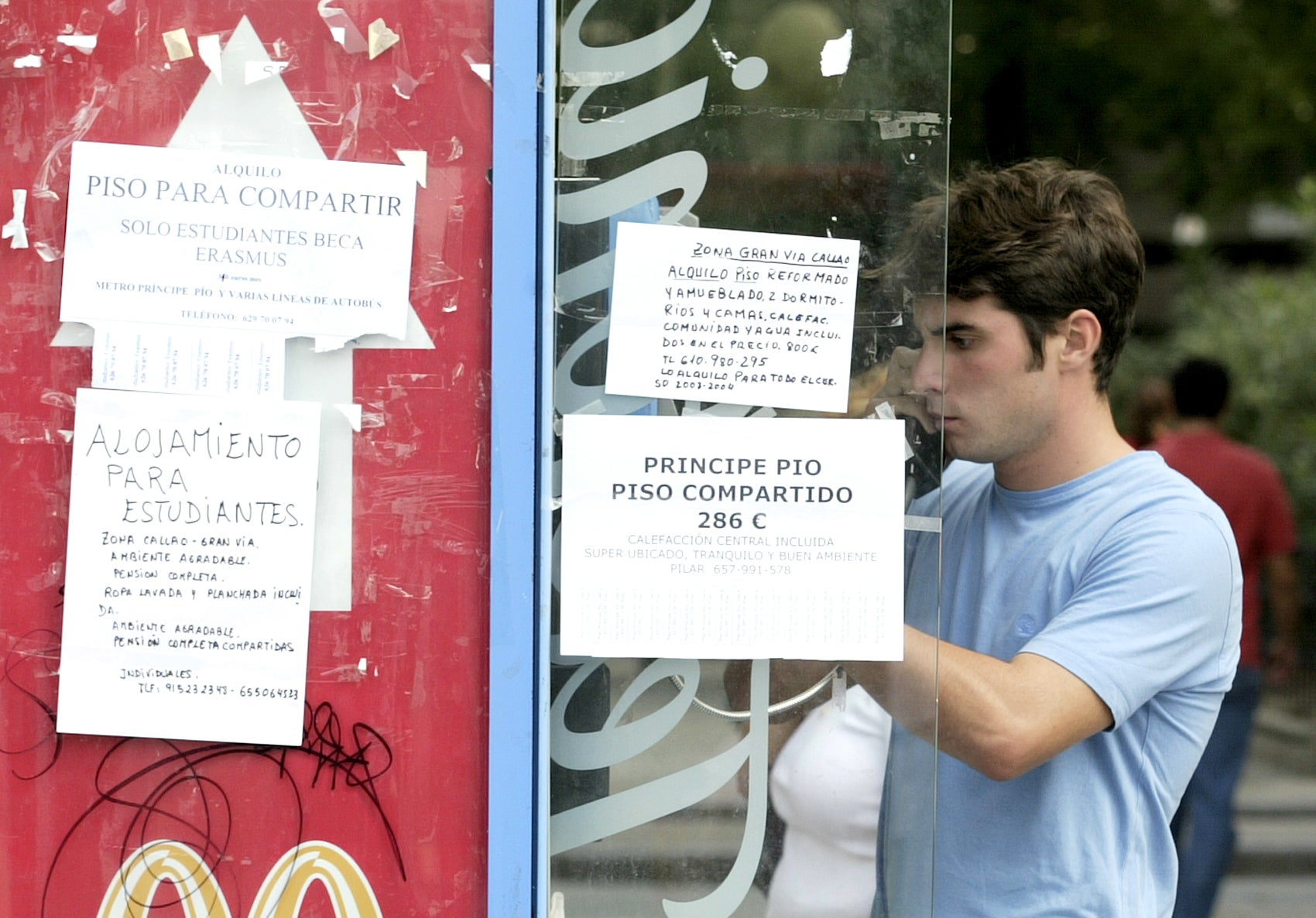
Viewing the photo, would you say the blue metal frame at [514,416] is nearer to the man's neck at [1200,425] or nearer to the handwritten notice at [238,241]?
the handwritten notice at [238,241]

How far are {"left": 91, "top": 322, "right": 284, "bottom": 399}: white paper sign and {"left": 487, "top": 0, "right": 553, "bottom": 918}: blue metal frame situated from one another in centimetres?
25

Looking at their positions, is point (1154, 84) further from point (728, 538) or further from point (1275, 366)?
point (728, 538)

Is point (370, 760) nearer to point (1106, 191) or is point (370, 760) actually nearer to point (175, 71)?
point (175, 71)

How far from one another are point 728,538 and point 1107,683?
59 centimetres

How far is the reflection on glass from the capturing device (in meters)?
1.50

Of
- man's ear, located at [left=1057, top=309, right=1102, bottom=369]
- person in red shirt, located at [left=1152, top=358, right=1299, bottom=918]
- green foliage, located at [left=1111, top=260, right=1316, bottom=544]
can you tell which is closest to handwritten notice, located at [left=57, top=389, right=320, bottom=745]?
man's ear, located at [left=1057, top=309, right=1102, bottom=369]

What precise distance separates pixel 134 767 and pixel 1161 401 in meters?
5.65

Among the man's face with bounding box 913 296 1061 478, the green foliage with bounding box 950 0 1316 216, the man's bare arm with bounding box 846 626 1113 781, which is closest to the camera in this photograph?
the man's bare arm with bounding box 846 626 1113 781

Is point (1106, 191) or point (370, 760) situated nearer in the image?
point (370, 760)

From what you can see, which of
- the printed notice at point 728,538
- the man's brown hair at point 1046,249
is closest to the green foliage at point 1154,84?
the man's brown hair at point 1046,249

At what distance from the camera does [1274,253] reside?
18.3 meters

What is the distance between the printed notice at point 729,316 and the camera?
1.51 metres

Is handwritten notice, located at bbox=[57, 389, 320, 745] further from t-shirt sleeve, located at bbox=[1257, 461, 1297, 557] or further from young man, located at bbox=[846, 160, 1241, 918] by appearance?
t-shirt sleeve, located at bbox=[1257, 461, 1297, 557]

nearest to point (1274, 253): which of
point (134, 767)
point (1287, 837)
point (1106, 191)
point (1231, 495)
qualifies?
point (1287, 837)
